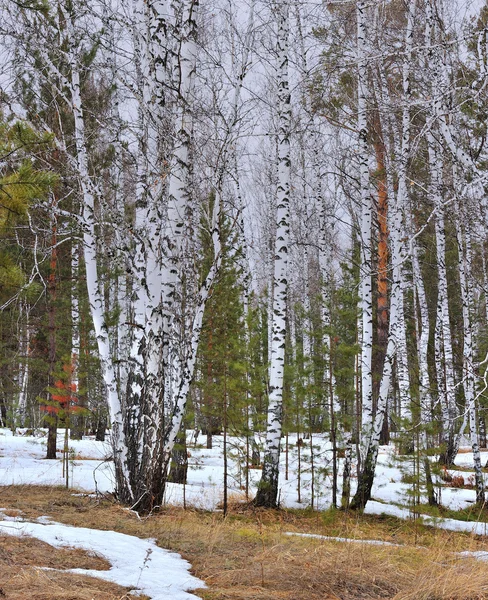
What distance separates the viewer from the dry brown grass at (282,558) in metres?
3.60

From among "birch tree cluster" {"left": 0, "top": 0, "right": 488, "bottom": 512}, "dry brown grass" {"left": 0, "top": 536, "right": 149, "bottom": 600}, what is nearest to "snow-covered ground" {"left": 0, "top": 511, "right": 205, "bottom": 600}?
"dry brown grass" {"left": 0, "top": 536, "right": 149, "bottom": 600}

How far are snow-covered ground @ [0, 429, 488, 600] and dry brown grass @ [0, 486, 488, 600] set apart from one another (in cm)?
29

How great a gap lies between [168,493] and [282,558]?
4.96m

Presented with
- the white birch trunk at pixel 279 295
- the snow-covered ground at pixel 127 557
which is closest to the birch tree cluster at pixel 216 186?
the white birch trunk at pixel 279 295

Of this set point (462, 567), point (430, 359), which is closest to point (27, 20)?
point (462, 567)

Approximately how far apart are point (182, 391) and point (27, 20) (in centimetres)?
627

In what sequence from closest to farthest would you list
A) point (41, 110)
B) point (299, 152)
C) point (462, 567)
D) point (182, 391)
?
1. point (462, 567)
2. point (182, 391)
3. point (41, 110)
4. point (299, 152)

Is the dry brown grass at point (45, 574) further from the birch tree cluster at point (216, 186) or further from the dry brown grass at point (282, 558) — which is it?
the birch tree cluster at point (216, 186)

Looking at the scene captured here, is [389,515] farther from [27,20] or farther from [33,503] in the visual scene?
[27,20]

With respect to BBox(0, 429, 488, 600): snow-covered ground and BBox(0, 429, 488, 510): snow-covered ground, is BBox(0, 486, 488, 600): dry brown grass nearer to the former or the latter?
BBox(0, 429, 488, 600): snow-covered ground

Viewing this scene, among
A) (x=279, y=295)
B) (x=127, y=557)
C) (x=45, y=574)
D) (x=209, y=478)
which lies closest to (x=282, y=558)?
(x=127, y=557)

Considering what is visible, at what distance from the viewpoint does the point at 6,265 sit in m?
6.09

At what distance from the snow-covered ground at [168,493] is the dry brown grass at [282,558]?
29cm

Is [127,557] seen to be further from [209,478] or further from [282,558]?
[209,478]
